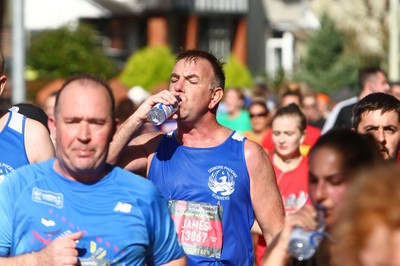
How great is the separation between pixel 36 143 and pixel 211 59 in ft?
5.22

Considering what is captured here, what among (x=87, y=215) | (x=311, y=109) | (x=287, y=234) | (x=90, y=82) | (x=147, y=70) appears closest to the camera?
(x=287, y=234)

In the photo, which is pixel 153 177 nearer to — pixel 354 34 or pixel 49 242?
pixel 49 242

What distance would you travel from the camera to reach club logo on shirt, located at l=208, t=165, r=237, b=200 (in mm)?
7602

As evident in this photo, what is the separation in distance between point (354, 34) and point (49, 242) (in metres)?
43.3

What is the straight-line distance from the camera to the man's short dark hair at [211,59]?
7895 mm

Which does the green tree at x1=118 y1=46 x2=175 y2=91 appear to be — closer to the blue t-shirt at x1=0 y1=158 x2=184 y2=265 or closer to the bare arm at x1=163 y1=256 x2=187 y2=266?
the bare arm at x1=163 y1=256 x2=187 y2=266

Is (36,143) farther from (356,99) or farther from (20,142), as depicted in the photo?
(356,99)

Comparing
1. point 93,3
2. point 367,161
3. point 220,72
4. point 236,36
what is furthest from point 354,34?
point 367,161

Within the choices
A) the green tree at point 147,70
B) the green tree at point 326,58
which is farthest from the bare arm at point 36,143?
the green tree at point 326,58

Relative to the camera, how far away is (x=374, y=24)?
155 ft

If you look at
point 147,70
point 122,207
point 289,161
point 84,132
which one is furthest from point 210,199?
point 147,70

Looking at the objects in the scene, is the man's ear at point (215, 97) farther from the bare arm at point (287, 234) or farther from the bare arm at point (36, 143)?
the bare arm at point (287, 234)

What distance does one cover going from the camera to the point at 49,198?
17.9 feet

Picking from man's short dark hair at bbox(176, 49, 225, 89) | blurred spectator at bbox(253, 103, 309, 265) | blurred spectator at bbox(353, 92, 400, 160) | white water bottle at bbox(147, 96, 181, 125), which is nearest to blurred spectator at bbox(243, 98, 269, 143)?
blurred spectator at bbox(253, 103, 309, 265)
